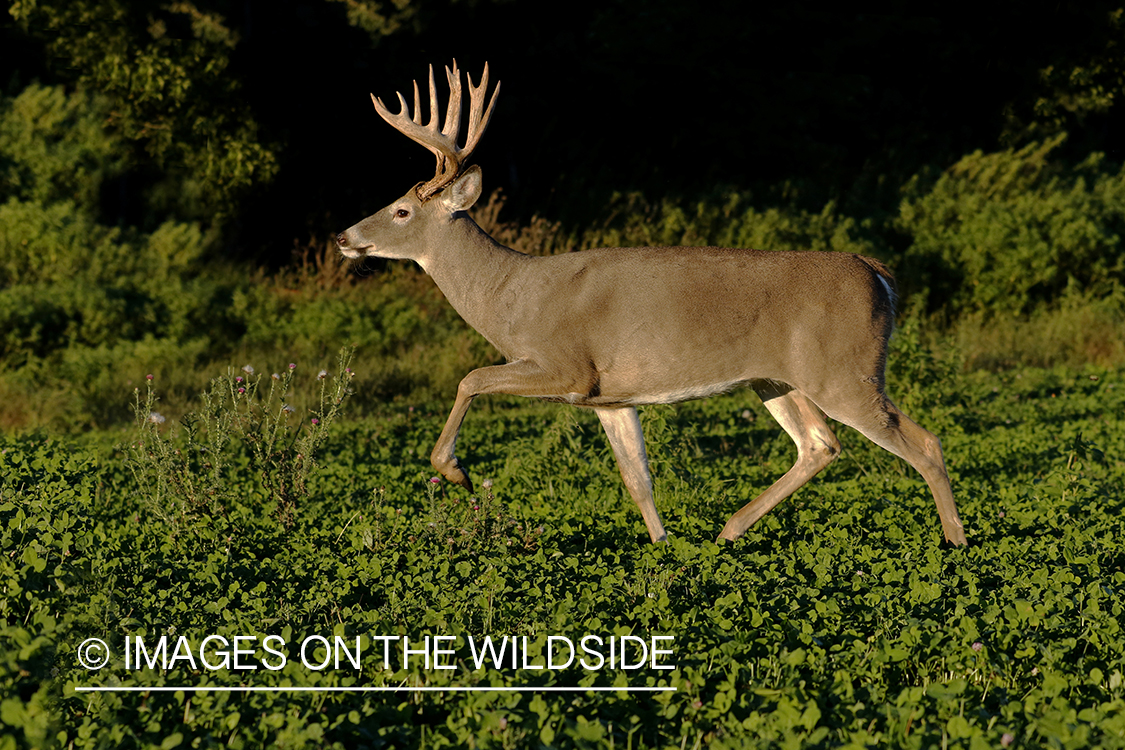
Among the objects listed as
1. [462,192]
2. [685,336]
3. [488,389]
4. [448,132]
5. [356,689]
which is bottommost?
[356,689]

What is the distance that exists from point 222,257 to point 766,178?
1109 cm

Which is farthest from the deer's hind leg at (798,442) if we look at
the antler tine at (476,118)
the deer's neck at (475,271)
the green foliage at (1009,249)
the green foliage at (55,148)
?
the green foliage at (55,148)

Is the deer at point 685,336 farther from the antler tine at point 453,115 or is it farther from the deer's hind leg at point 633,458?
the antler tine at point 453,115

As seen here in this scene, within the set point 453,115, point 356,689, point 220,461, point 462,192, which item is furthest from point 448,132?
point 356,689

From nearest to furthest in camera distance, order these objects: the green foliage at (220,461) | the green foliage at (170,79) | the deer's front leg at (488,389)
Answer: the deer's front leg at (488,389) < the green foliage at (220,461) < the green foliage at (170,79)

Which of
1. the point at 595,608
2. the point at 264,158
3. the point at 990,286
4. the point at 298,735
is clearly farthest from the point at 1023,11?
the point at 298,735

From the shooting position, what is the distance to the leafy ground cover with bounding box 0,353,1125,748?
4188mm

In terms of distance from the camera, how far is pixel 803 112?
24.8 metres

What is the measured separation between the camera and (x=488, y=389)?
689cm

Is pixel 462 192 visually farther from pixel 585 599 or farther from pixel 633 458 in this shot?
pixel 585 599

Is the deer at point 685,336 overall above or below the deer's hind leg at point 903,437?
above

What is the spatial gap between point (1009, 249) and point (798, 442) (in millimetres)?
11928

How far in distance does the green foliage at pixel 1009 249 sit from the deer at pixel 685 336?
1091 cm

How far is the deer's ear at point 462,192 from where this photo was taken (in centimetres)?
737
